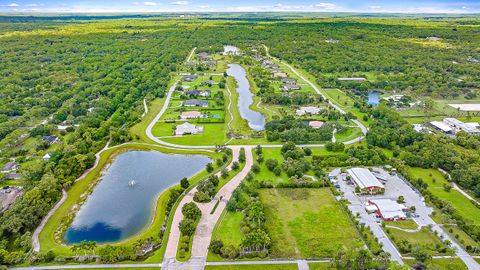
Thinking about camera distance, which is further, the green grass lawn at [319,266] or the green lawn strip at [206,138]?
the green lawn strip at [206,138]

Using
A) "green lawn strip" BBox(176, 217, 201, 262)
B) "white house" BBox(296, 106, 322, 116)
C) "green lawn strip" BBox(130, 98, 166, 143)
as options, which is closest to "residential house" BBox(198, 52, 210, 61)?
"green lawn strip" BBox(130, 98, 166, 143)

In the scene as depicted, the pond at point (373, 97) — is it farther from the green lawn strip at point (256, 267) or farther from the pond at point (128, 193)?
the green lawn strip at point (256, 267)

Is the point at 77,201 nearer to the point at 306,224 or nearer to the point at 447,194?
the point at 306,224

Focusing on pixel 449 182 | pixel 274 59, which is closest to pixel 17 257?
pixel 449 182

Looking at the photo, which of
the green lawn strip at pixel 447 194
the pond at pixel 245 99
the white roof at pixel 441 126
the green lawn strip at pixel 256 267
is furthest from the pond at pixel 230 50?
the green lawn strip at pixel 256 267

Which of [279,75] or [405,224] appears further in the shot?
[279,75]

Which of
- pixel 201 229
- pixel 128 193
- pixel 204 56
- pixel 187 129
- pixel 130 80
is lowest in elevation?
pixel 128 193

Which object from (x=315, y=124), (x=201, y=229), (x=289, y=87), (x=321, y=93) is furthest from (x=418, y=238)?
(x=289, y=87)
